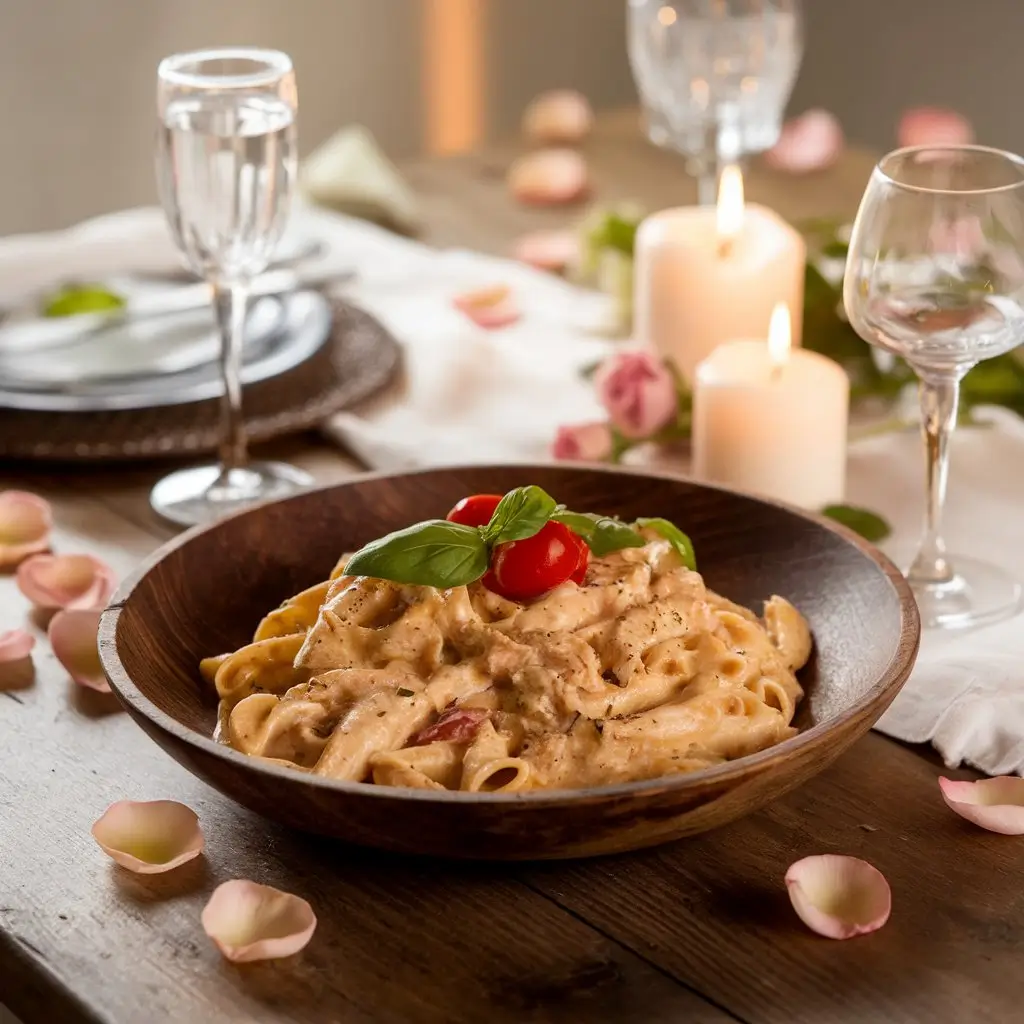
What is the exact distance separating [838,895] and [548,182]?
1893 millimetres

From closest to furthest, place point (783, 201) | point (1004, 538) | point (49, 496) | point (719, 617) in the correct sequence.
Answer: point (719, 617)
point (1004, 538)
point (49, 496)
point (783, 201)

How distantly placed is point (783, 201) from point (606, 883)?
182 cm

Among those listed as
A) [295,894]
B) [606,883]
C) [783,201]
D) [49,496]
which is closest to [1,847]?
[295,894]

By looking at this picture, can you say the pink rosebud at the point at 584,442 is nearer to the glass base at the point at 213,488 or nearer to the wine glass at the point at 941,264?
the glass base at the point at 213,488

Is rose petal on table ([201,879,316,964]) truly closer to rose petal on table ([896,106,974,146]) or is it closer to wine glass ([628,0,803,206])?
wine glass ([628,0,803,206])

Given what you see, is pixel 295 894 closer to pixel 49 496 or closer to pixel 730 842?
pixel 730 842

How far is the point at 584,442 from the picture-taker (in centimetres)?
189

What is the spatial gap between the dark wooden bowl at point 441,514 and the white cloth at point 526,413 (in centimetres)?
12

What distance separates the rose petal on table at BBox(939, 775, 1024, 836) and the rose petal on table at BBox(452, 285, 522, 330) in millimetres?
1221

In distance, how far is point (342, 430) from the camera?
2.00 meters

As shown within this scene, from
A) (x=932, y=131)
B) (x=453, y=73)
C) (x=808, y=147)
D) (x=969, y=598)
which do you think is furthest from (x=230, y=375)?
(x=453, y=73)

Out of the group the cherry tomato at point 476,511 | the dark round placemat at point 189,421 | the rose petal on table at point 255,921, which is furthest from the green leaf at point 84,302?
the rose petal on table at point 255,921

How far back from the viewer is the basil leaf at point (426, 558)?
3.97 feet

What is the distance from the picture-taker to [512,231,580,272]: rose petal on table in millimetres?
2570
